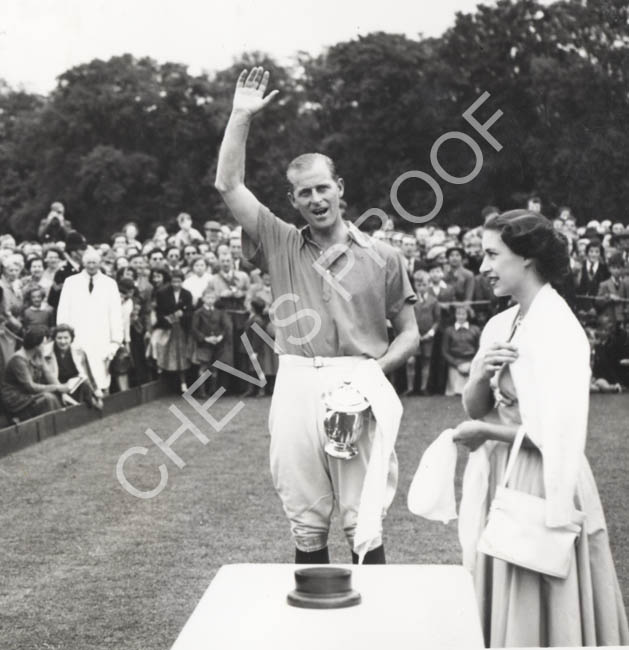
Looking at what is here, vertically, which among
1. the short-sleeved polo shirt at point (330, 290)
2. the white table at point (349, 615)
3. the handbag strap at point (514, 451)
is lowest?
the white table at point (349, 615)

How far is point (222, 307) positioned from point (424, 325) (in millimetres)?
3022

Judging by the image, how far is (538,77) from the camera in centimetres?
3091

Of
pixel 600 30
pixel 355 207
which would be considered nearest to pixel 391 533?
pixel 600 30

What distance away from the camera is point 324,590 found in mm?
3195

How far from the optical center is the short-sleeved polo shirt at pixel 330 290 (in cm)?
520

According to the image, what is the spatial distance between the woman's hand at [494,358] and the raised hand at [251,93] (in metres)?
1.49

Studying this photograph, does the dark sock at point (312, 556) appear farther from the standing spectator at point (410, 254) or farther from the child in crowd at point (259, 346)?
the standing spectator at point (410, 254)

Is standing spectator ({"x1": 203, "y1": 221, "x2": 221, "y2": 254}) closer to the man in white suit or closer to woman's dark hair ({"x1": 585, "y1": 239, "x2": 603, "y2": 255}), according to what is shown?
the man in white suit

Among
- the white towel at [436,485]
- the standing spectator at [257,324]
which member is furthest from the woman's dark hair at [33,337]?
the white towel at [436,485]

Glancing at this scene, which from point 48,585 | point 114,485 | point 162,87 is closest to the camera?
point 48,585

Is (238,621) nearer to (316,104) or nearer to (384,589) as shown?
(384,589)

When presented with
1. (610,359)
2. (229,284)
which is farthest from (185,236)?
(610,359)

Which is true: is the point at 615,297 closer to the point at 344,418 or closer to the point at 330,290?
the point at 330,290

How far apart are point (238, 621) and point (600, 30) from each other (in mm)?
27733
